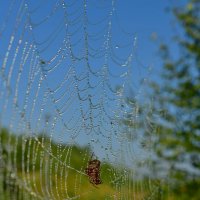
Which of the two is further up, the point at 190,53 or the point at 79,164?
the point at 190,53

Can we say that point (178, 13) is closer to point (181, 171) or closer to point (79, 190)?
point (181, 171)

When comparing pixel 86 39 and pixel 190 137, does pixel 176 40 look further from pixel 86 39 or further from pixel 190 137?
pixel 86 39

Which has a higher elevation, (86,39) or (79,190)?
(86,39)

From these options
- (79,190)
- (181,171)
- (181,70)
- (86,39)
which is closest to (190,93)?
(181,70)

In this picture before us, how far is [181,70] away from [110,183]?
216 centimetres

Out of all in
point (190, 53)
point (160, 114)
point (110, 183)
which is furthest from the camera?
point (190, 53)

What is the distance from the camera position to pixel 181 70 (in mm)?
6918

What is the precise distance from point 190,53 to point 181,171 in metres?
1.29

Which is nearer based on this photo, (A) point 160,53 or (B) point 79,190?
(B) point 79,190

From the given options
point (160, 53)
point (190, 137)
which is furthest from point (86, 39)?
point (160, 53)

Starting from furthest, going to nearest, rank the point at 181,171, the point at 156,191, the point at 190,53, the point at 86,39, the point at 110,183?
the point at 190,53, the point at 181,171, the point at 110,183, the point at 156,191, the point at 86,39

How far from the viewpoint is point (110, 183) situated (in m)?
5.14

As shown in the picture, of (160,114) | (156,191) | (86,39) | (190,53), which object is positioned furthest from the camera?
(190,53)

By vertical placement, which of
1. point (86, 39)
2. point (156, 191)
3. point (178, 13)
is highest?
point (178, 13)
